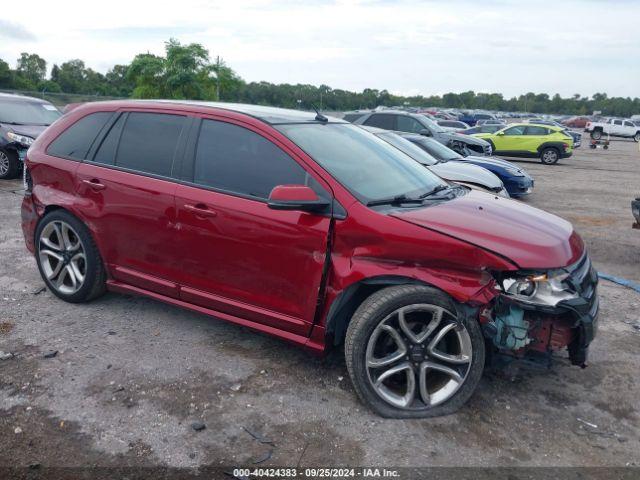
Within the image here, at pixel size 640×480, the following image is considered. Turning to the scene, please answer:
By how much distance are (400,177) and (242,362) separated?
1.73m

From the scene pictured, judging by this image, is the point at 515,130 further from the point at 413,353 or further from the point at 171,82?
the point at 413,353

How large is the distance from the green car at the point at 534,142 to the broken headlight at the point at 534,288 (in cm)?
1994

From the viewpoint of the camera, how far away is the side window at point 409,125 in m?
15.1

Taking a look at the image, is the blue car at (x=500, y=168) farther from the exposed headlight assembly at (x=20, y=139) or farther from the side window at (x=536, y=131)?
the side window at (x=536, y=131)

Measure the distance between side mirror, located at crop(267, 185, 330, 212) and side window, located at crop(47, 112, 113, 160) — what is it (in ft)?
6.66

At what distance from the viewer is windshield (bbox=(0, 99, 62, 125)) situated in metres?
11.5

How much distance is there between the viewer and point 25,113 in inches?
468

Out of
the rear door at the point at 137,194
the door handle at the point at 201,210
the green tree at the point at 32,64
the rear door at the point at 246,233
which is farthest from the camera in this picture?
the green tree at the point at 32,64

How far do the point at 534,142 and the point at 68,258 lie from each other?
66.9 ft

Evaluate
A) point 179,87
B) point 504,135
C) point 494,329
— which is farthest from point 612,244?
point 179,87

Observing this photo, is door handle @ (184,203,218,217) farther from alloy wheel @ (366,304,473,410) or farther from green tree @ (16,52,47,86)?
green tree @ (16,52,47,86)

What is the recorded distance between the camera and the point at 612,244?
7879 millimetres

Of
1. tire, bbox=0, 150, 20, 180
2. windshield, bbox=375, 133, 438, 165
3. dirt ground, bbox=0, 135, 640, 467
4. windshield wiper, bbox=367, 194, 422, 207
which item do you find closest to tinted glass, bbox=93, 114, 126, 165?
dirt ground, bbox=0, 135, 640, 467

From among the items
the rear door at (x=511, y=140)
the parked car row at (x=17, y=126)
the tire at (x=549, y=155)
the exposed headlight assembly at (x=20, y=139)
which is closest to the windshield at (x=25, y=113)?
the parked car row at (x=17, y=126)
